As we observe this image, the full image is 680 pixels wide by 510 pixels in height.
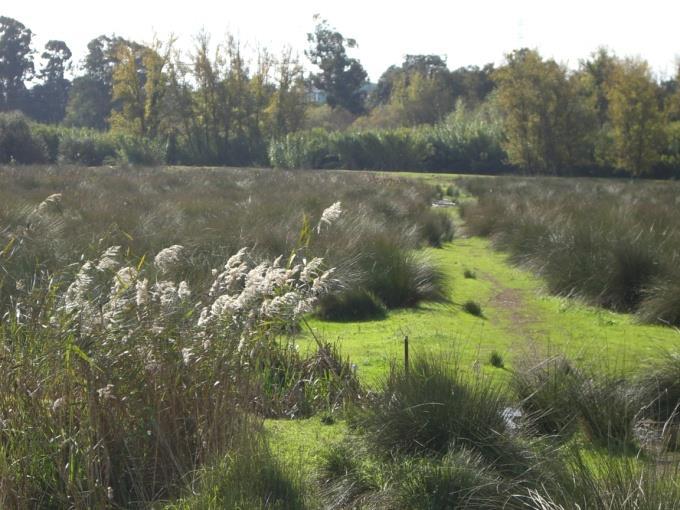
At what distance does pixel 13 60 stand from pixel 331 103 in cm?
2952

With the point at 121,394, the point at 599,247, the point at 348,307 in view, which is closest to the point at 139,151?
the point at 599,247

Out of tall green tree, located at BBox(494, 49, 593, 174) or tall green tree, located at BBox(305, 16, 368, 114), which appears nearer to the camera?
tall green tree, located at BBox(494, 49, 593, 174)

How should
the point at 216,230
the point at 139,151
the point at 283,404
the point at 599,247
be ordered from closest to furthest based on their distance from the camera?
the point at 283,404 < the point at 599,247 < the point at 216,230 < the point at 139,151

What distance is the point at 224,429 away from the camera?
4906mm

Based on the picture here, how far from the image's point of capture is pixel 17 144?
43.5 metres

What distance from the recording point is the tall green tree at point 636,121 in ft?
133

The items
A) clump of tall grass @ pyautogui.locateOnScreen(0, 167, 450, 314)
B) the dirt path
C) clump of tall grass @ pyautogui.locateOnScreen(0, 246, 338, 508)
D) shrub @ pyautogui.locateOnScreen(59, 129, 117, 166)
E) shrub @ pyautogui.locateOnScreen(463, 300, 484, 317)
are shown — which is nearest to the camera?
clump of tall grass @ pyautogui.locateOnScreen(0, 246, 338, 508)

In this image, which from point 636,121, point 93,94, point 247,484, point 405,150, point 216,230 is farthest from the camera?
point 93,94

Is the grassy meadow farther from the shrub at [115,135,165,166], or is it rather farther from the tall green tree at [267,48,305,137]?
the tall green tree at [267,48,305,137]

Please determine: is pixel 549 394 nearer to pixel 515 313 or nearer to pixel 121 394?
pixel 121 394

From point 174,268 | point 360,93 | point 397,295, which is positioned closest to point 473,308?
point 397,295

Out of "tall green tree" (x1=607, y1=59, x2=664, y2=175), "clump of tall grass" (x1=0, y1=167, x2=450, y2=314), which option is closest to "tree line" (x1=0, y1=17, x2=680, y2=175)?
"tall green tree" (x1=607, y1=59, x2=664, y2=175)

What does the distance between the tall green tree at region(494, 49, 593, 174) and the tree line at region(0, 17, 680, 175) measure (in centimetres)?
6

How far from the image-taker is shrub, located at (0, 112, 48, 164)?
141ft
